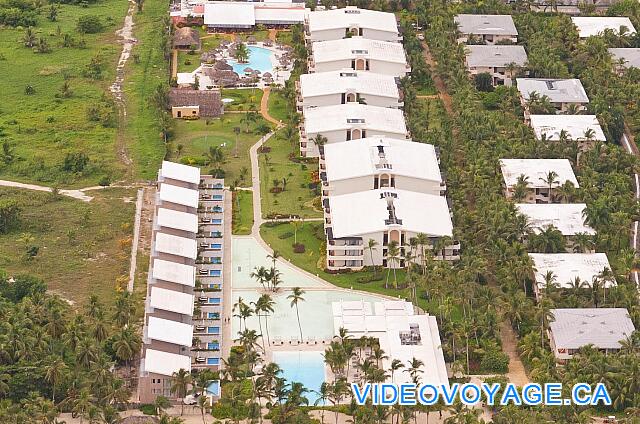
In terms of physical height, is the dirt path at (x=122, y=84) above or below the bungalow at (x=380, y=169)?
above

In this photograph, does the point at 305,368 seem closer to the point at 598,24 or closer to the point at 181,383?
the point at 181,383

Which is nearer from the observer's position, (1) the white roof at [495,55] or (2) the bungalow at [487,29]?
(1) the white roof at [495,55]

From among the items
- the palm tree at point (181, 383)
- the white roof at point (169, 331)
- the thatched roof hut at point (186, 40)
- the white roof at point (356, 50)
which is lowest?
the palm tree at point (181, 383)

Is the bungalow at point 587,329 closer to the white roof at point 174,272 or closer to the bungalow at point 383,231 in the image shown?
the bungalow at point 383,231

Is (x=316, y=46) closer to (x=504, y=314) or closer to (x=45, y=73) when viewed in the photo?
(x=45, y=73)

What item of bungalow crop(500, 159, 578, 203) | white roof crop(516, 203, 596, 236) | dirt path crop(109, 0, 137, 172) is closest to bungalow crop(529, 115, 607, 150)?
bungalow crop(500, 159, 578, 203)

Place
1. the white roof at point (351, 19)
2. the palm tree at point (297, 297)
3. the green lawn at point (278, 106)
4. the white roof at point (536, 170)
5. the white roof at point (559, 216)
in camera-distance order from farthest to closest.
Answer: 1. the white roof at point (351, 19)
2. the green lawn at point (278, 106)
3. the white roof at point (536, 170)
4. the white roof at point (559, 216)
5. the palm tree at point (297, 297)

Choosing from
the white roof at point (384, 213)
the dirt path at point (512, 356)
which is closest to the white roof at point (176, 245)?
the white roof at point (384, 213)

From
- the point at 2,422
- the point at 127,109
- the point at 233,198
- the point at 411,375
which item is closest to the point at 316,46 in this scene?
the point at 127,109
